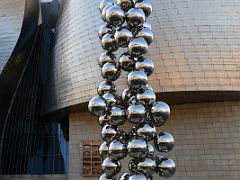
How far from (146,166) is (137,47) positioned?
1.27m

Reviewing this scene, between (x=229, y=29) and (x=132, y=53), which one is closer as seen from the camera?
(x=132, y=53)

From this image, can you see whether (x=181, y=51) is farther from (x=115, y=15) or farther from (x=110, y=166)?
(x=110, y=166)

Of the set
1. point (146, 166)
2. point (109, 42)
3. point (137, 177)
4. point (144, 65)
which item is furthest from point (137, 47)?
point (137, 177)

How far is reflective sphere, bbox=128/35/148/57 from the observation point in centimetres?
367

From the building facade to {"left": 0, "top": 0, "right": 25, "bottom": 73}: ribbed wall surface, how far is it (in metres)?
3.42

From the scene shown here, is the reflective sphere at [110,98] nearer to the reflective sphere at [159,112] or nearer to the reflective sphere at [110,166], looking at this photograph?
the reflective sphere at [159,112]

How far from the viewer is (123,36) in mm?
3764

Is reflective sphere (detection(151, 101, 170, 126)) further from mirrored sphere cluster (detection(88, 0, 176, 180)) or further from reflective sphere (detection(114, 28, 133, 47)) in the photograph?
reflective sphere (detection(114, 28, 133, 47))

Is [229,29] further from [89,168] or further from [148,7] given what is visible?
[148,7]

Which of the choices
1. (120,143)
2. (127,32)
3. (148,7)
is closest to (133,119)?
(120,143)

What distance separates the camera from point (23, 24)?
16250 mm

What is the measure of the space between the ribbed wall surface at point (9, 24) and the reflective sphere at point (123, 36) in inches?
473

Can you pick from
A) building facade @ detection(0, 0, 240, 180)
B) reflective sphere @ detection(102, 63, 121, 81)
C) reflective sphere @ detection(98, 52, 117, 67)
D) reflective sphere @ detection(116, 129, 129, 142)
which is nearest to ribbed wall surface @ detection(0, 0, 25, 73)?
building facade @ detection(0, 0, 240, 180)

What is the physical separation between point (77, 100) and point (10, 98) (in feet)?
16.5
